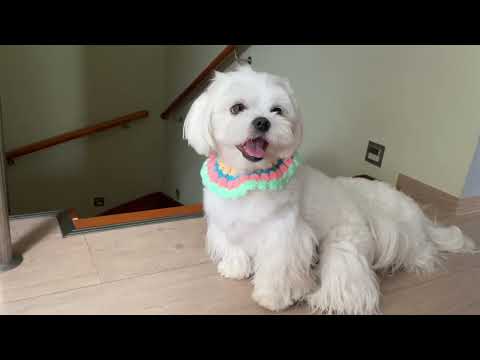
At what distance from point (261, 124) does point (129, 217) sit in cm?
76

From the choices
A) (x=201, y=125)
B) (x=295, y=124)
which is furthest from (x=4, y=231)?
(x=295, y=124)

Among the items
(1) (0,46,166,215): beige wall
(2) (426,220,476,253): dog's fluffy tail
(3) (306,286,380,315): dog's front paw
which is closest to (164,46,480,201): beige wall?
(2) (426,220,476,253): dog's fluffy tail

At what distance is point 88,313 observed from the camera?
1031mm

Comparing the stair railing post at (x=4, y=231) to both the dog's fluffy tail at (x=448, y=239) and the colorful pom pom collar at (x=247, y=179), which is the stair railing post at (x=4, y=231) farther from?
the dog's fluffy tail at (x=448, y=239)

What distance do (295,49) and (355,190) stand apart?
3.85ft

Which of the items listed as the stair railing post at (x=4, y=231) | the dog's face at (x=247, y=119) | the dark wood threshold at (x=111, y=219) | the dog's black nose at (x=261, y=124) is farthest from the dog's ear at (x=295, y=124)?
the stair railing post at (x=4, y=231)

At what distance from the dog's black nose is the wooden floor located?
0.48m

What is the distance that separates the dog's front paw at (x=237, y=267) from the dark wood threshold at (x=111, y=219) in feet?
1.33

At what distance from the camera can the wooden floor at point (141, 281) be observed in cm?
107

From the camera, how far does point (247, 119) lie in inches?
38.6

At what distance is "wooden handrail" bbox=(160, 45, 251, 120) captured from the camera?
9.12 feet

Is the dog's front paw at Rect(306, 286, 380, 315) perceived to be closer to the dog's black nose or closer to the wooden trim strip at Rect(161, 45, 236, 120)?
the dog's black nose

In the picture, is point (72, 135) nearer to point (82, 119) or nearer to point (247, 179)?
Answer: point (82, 119)

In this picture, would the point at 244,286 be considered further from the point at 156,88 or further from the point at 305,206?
the point at 156,88
